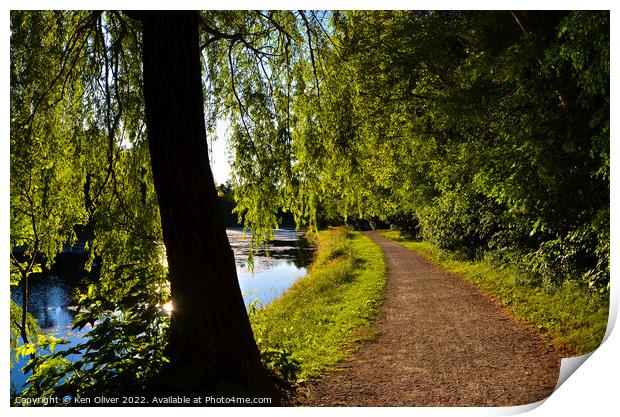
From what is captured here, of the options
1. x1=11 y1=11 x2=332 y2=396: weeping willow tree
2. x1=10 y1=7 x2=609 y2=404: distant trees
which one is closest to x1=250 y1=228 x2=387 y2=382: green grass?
x1=11 y1=11 x2=332 y2=396: weeping willow tree

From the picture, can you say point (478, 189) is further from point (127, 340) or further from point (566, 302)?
point (127, 340)

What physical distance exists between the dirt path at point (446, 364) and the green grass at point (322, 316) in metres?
0.32

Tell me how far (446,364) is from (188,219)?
11.7ft

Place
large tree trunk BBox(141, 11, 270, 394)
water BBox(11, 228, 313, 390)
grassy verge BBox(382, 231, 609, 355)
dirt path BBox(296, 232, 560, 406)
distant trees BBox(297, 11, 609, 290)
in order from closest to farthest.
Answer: large tree trunk BBox(141, 11, 270, 394) → distant trees BBox(297, 11, 609, 290) → dirt path BBox(296, 232, 560, 406) → grassy verge BBox(382, 231, 609, 355) → water BBox(11, 228, 313, 390)

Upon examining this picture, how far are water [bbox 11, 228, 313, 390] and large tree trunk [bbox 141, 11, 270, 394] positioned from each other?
0.60 metres

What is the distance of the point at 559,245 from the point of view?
5062 mm

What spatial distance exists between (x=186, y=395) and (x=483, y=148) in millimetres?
5502

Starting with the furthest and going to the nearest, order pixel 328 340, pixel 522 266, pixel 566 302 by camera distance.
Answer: pixel 522 266 → pixel 328 340 → pixel 566 302

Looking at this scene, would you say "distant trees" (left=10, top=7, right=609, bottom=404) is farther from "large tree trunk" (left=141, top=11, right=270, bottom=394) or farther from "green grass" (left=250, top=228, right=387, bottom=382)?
"green grass" (left=250, top=228, right=387, bottom=382)

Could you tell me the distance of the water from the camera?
5.17 meters

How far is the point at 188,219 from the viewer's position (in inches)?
132

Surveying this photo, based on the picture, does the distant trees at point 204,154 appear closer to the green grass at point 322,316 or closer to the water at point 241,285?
the water at point 241,285

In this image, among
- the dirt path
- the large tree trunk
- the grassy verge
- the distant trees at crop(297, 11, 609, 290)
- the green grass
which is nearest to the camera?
the large tree trunk

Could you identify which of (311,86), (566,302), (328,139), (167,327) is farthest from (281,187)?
(566,302)
